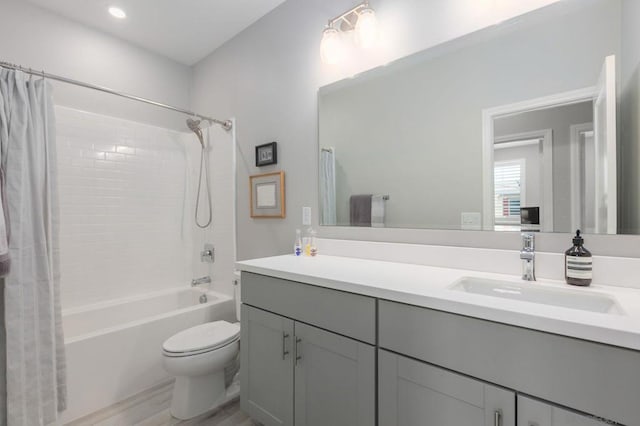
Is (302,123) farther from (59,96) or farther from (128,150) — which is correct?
(59,96)

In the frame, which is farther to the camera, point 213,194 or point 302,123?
point 213,194

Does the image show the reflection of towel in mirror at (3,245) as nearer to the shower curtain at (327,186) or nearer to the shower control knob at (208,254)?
the shower control knob at (208,254)

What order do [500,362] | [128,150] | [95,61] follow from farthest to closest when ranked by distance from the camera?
[128,150] < [95,61] < [500,362]

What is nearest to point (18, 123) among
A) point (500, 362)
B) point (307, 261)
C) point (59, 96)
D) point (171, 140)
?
point (59, 96)

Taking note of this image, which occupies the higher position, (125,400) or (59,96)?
(59,96)

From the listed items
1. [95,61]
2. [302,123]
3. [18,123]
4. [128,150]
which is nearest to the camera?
[18,123]

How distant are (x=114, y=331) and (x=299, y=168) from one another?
1.57 m

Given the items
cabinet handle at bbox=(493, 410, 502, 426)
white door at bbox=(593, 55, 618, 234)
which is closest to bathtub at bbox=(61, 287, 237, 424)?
cabinet handle at bbox=(493, 410, 502, 426)

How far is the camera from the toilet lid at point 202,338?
1637 mm

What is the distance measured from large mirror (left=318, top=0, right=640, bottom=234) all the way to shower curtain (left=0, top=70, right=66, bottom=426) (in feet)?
5.60

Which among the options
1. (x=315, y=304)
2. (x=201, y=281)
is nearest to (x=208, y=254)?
(x=201, y=281)

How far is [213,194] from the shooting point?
266cm

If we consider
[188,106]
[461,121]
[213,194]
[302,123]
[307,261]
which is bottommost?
[307,261]

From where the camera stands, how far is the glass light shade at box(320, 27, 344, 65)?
5.72ft
